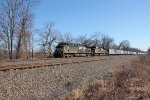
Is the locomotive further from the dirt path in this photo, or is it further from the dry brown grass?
the dirt path

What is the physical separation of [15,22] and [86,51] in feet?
46.0

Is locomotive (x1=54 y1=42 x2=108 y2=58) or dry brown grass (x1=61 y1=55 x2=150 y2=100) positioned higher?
locomotive (x1=54 y1=42 x2=108 y2=58)

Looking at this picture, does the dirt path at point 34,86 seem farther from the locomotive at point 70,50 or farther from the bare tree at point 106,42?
the bare tree at point 106,42

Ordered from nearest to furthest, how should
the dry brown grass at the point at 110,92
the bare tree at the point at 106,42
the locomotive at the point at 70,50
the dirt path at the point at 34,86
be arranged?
1. the dirt path at the point at 34,86
2. the dry brown grass at the point at 110,92
3. the locomotive at the point at 70,50
4. the bare tree at the point at 106,42

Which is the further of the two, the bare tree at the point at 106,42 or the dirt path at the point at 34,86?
the bare tree at the point at 106,42

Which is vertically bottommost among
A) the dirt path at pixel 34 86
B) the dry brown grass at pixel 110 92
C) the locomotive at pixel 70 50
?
the dry brown grass at pixel 110 92

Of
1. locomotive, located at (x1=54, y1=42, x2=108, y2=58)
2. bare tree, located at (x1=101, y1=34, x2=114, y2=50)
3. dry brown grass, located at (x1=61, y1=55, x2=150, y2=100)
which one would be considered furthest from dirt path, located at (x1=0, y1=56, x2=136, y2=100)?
bare tree, located at (x1=101, y1=34, x2=114, y2=50)

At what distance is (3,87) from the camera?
9828mm

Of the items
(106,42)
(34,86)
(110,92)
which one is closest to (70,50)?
(110,92)

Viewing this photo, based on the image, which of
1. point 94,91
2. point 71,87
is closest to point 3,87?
point 71,87

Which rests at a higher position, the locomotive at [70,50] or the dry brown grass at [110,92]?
the locomotive at [70,50]

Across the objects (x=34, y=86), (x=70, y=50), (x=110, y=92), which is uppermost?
(x=70, y=50)

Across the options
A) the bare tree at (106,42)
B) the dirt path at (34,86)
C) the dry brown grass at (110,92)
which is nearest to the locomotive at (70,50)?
the dry brown grass at (110,92)

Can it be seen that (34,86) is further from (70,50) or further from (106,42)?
(106,42)
